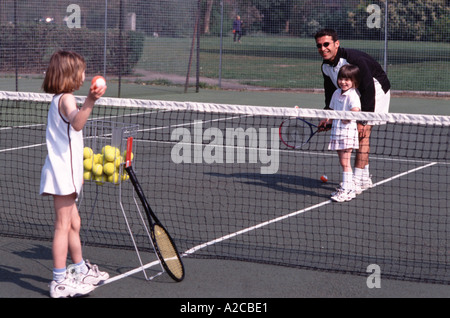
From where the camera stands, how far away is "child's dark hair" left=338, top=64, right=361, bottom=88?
8.16 m

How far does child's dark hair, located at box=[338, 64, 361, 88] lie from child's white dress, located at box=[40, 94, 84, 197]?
398cm

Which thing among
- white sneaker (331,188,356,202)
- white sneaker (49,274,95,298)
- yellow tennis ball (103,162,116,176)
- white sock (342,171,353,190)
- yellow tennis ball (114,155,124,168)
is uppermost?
yellow tennis ball (114,155,124,168)

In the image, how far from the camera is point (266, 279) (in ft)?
18.4

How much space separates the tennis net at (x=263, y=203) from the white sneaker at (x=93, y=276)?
556 millimetres

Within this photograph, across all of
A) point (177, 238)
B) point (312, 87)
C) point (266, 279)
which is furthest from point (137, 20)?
point (266, 279)

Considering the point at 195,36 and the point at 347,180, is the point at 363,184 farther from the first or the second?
the point at 195,36

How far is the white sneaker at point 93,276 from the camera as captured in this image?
→ 531 cm

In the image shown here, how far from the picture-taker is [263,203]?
821 centimetres

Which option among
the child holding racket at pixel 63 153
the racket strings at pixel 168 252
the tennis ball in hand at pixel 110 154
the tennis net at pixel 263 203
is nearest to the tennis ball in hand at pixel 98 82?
the child holding racket at pixel 63 153

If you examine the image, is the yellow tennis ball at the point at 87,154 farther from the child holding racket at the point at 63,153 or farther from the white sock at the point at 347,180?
the white sock at the point at 347,180

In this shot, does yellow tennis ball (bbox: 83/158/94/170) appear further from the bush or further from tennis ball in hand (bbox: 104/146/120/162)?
the bush

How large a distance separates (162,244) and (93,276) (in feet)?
1.78

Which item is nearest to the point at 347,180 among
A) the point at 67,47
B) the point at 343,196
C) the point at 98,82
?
the point at 343,196

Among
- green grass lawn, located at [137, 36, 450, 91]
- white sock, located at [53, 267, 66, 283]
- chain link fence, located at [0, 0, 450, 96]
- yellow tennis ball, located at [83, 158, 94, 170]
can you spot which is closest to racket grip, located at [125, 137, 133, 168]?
yellow tennis ball, located at [83, 158, 94, 170]
